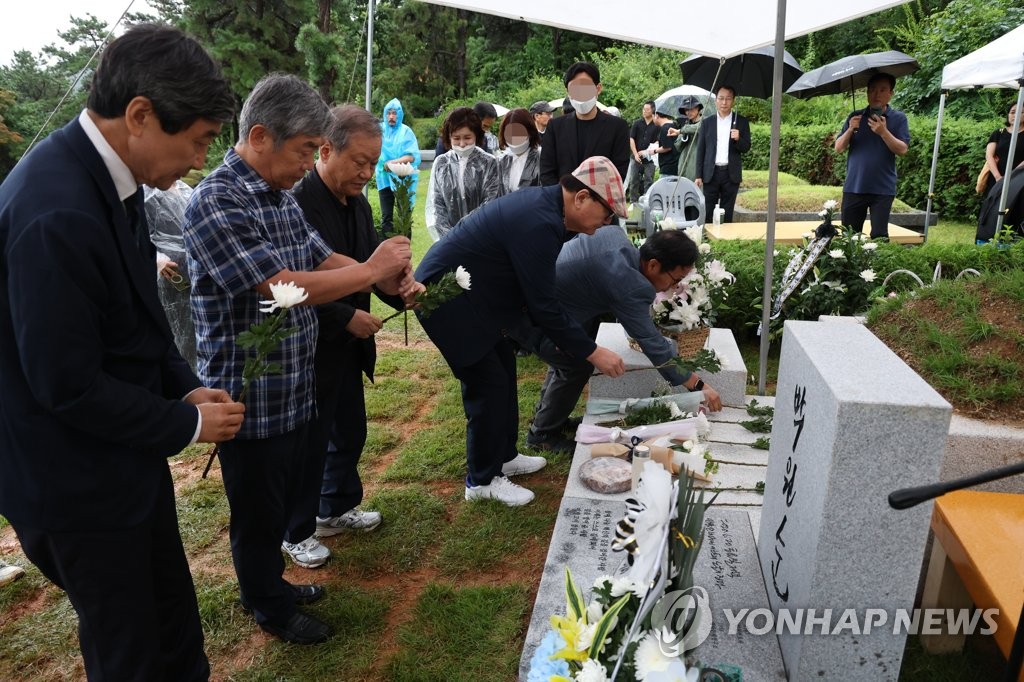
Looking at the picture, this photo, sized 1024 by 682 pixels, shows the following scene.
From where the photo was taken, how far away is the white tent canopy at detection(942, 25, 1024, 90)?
7.90m

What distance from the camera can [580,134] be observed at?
575 cm

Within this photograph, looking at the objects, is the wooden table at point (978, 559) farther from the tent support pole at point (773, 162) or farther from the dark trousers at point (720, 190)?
the dark trousers at point (720, 190)

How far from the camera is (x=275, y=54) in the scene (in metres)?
19.1

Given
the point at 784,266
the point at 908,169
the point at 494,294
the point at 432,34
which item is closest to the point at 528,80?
the point at 432,34

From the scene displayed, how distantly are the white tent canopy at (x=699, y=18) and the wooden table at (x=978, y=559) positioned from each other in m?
3.45

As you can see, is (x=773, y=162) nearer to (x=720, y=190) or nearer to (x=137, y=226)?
(x=137, y=226)

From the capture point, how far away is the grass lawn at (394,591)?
2.61 metres

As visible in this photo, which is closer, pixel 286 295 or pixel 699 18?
pixel 286 295

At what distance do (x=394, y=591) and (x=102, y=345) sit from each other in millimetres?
A: 1895

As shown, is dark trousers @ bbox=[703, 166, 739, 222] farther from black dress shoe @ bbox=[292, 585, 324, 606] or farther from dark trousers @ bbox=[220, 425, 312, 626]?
dark trousers @ bbox=[220, 425, 312, 626]

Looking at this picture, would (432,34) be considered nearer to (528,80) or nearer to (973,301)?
(528,80)

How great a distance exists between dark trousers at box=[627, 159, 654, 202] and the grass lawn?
8.88m

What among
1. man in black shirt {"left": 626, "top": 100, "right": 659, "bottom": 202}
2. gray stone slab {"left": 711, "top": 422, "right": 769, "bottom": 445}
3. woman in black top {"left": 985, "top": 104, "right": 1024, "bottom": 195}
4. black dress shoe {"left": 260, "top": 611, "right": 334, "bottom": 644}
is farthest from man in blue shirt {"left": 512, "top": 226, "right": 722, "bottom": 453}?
man in black shirt {"left": 626, "top": 100, "right": 659, "bottom": 202}

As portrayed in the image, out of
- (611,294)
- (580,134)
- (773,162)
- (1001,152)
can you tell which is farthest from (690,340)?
(1001,152)
